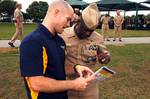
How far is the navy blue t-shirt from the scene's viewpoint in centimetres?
344

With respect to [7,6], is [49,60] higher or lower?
higher

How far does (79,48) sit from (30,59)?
3.94 feet

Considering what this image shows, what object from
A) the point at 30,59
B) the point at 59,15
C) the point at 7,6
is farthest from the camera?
the point at 7,6

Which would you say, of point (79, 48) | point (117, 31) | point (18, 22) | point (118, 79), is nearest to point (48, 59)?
point (79, 48)

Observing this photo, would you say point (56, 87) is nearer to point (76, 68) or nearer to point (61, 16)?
point (61, 16)

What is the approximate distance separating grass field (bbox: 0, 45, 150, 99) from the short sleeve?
6015 mm

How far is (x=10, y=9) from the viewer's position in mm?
93062

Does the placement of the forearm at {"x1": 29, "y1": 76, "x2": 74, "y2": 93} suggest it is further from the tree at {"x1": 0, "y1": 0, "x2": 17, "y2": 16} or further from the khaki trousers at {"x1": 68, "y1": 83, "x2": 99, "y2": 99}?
the tree at {"x1": 0, "y1": 0, "x2": 17, "y2": 16}

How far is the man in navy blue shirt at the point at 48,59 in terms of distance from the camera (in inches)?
136

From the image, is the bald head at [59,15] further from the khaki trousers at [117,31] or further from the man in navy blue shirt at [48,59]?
the khaki trousers at [117,31]

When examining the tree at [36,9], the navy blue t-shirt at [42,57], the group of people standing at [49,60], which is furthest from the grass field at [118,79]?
the tree at [36,9]

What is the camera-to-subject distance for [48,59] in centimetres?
358

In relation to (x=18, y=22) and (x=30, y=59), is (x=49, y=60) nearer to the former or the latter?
(x=30, y=59)

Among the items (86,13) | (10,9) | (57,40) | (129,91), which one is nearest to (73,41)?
(86,13)
